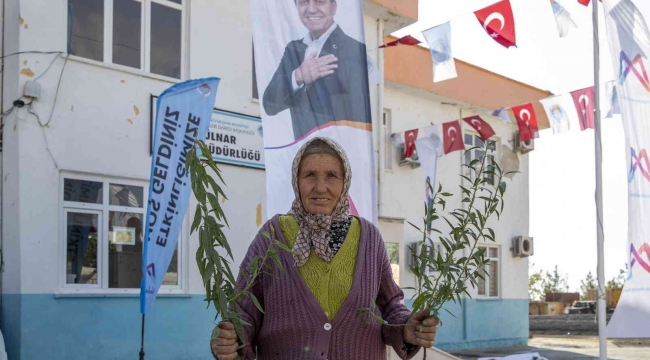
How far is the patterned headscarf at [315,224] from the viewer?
8.14 ft

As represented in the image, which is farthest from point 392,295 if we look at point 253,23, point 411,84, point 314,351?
point 411,84

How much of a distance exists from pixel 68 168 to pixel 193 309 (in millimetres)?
2478

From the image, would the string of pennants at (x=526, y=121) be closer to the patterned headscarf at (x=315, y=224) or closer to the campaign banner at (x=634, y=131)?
the campaign banner at (x=634, y=131)

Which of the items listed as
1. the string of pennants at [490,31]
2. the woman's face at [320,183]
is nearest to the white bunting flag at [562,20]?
the string of pennants at [490,31]

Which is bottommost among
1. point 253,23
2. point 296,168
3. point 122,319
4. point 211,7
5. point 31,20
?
point 122,319

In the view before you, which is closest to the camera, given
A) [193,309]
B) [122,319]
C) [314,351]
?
[314,351]

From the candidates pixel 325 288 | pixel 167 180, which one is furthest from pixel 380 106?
pixel 325 288

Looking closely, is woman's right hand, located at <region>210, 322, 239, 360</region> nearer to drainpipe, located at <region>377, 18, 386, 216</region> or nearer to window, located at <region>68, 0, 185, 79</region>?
window, located at <region>68, 0, 185, 79</region>

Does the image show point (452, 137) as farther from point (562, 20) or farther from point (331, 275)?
point (331, 275)

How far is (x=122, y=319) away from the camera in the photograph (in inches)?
336

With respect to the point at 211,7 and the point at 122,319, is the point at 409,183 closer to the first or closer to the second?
the point at 211,7

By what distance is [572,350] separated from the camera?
15.4 m

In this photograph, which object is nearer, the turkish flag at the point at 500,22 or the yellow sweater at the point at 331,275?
the yellow sweater at the point at 331,275

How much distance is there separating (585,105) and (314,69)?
6.04 metres
